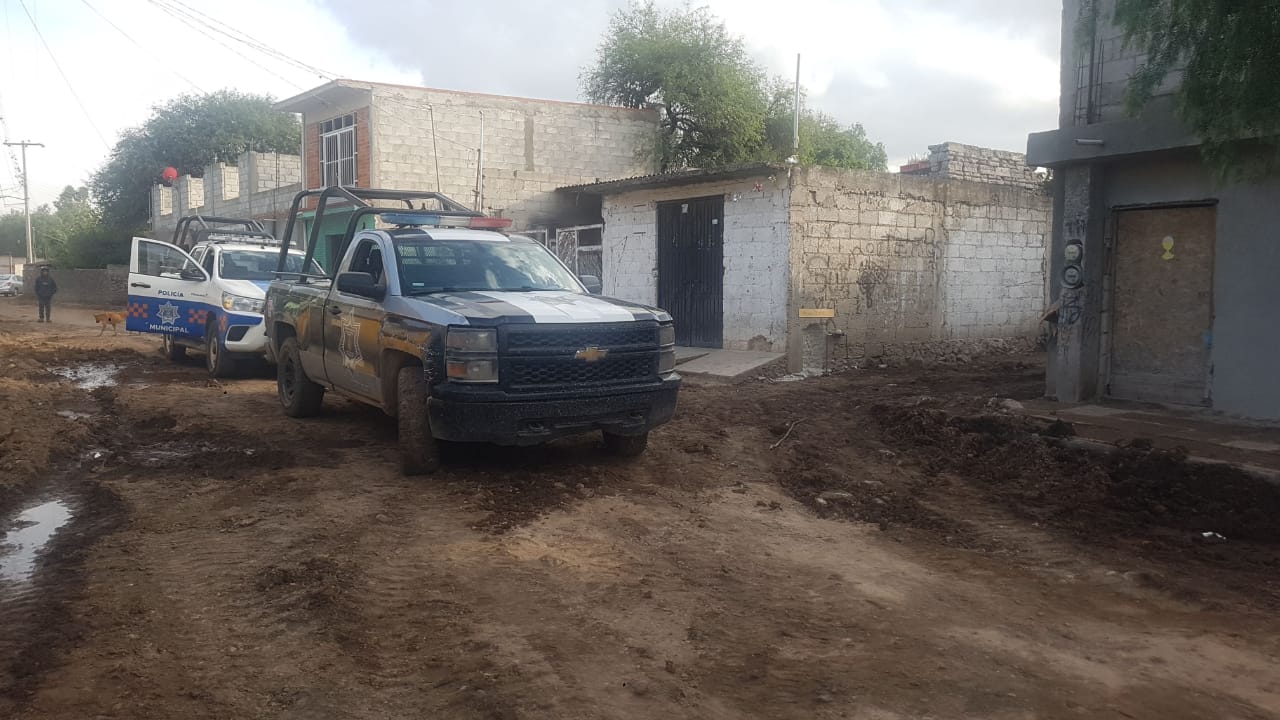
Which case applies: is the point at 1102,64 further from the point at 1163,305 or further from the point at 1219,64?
the point at 1219,64

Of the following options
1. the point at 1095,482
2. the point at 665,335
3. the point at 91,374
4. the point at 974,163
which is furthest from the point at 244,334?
the point at 974,163

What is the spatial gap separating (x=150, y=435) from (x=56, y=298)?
39.7 meters

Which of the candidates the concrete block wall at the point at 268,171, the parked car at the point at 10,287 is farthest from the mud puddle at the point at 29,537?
the parked car at the point at 10,287

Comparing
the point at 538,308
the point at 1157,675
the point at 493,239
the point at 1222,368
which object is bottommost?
the point at 1157,675

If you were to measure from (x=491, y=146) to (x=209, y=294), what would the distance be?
459 inches

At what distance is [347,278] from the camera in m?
7.63

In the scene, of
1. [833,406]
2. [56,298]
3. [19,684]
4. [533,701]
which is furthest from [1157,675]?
[56,298]

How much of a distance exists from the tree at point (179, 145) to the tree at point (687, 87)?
20.8 meters

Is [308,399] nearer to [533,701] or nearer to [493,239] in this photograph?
[493,239]

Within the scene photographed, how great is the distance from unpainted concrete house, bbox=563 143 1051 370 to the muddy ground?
5.53 m

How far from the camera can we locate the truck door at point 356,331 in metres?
7.74

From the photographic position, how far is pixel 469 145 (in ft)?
78.0

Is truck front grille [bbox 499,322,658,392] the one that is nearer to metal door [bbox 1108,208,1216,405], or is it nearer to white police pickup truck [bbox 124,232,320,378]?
metal door [bbox 1108,208,1216,405]

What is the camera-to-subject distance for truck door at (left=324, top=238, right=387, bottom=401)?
7742 mm
